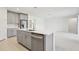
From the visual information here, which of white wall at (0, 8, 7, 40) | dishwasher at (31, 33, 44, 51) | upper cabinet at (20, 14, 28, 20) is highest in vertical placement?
upper cabinet at (20, 14, 28, 20)

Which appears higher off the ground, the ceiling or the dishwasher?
the ceiling

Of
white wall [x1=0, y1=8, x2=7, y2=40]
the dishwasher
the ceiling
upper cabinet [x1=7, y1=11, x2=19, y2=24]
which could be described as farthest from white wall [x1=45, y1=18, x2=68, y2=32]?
the dishwasher

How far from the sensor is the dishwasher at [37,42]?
2842 mm

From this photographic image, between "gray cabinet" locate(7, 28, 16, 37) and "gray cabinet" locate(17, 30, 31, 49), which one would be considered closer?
"gray cabinet" locate(17, 30, 31, 49)

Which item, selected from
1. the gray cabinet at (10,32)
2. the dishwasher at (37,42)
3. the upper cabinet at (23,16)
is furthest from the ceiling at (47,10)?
the dishwasher at (37,42)

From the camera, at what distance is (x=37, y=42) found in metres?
3.04

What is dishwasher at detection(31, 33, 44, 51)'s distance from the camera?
284cm

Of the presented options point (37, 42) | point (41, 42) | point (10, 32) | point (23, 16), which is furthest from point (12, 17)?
point (41, 42)

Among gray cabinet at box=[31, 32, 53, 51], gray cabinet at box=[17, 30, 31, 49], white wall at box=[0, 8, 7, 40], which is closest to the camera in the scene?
gray cabinet at box=[31, 32, 53, 51]

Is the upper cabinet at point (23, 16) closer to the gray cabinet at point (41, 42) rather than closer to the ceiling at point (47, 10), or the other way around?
the ceiling at point (47, 10)

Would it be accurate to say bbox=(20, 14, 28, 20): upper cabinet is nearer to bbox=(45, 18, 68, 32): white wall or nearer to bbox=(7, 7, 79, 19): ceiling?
bbox=(7, 7, 79, 19): ceiling

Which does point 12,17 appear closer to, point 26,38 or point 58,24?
point 26,38
